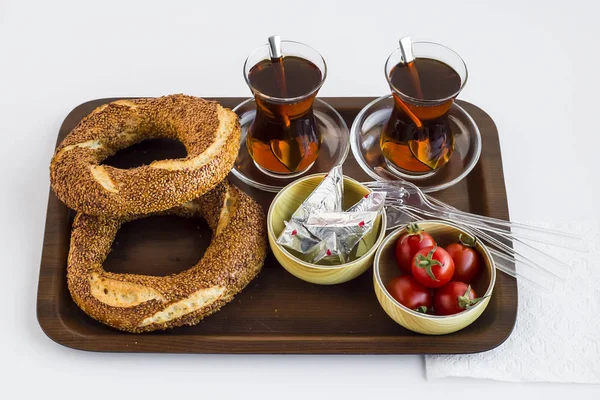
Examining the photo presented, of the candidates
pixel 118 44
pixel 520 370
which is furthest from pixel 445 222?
pixel 118 44

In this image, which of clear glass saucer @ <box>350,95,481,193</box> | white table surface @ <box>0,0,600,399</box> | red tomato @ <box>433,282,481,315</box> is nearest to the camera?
red tomato @ <box>433,282,481,315</box>

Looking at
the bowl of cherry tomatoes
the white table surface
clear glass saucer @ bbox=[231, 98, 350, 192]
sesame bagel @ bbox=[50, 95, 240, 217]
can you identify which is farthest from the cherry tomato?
sesame bagel @ bbox=[50, 95, 240, 217]

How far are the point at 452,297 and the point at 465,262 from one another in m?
0.11

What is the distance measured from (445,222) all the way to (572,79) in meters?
0.91

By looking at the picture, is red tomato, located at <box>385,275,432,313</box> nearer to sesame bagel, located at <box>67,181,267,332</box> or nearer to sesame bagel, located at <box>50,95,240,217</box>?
sesame bagel, located at <box>67,181,267,332</box>

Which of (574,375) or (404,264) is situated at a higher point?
(404,264)

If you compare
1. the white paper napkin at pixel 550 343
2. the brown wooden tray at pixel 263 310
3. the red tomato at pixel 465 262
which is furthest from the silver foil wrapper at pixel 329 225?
the white paper napkin at pixel 550 343

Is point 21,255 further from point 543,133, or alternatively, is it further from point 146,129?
point 543,133

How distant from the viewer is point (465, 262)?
2.01m

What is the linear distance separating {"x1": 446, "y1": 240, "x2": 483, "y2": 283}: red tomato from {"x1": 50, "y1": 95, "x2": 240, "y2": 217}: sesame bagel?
0.63 m

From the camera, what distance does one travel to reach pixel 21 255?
7.40 ft

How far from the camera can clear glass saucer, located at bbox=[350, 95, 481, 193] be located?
90.4 inches

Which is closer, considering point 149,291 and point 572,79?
point 149,291

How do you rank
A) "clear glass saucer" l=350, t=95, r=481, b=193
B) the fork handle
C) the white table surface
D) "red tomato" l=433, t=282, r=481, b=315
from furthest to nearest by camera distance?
"clear glass saucer" l=350, t=95, r=481, b=193, the fork handle, the white table surface, "red tomato" l=433, t=282, r=481, b=315
